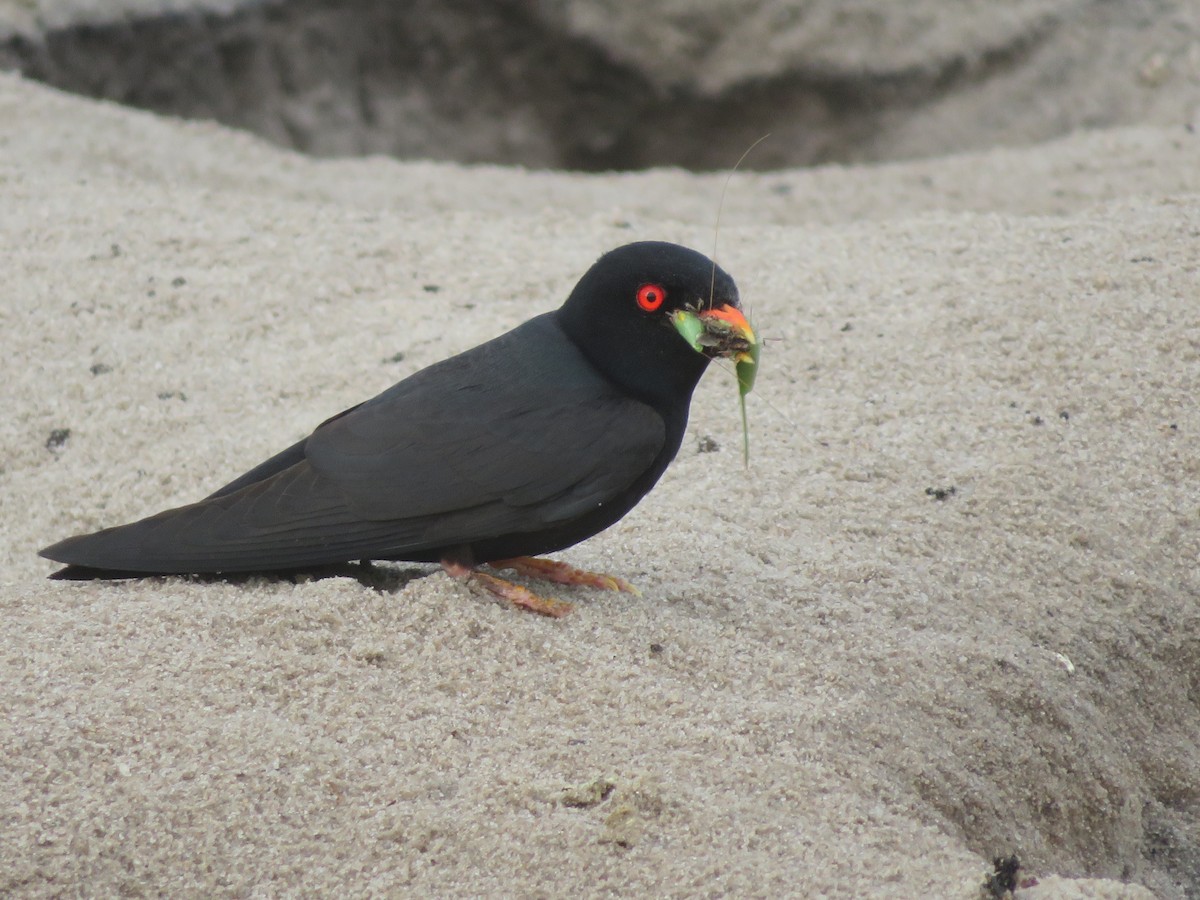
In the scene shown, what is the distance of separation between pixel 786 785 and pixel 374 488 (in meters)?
1.12

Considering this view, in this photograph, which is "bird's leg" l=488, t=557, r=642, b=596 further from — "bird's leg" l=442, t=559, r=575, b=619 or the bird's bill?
the bird's bill

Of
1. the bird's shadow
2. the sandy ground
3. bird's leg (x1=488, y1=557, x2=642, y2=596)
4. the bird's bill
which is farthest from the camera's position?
bird's leg (x1=488, y1=557, x2=642, y2=596)

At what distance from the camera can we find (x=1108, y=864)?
2.95 meters

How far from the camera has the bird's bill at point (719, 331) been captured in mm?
2926

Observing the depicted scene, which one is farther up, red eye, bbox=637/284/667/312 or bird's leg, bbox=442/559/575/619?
red eye, bbox=637/284/667/312

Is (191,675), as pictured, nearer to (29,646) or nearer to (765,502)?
(29,646)

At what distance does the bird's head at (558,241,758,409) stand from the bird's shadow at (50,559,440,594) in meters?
0.65

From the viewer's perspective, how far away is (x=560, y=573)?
10.5ft

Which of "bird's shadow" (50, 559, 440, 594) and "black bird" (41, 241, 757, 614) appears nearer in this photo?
"black bird" (41, 241, 757, 614)

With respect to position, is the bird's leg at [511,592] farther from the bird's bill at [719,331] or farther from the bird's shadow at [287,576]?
the bird's bill at [719,331]

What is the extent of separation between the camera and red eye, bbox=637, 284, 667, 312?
2.98 m

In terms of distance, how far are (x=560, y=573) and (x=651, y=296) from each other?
70 cm

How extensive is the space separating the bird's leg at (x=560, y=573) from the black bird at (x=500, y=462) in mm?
145

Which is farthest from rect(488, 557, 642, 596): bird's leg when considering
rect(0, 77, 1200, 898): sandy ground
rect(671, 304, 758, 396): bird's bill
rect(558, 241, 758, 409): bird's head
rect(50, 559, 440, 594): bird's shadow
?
rect(671, 304, 758, 396): bird's bill
